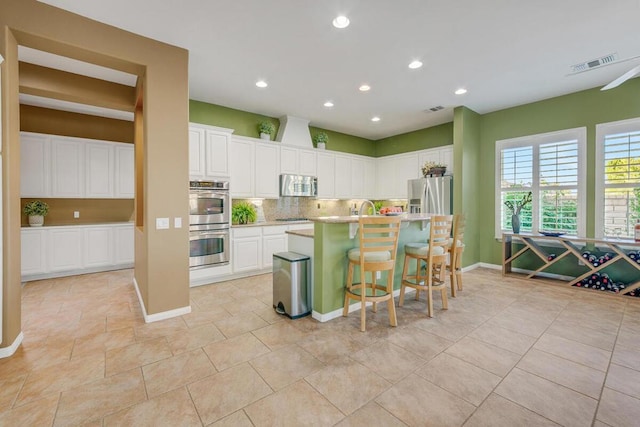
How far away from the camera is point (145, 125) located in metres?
3.09

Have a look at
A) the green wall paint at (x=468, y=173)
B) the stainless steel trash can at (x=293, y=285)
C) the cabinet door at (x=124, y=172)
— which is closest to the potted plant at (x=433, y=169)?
the green wall paint at (x=468, y=173)

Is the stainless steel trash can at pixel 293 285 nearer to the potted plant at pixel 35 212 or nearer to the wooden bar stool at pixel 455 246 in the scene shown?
the wooden bar stool at pixel 455 246

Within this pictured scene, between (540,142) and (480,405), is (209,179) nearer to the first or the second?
(480,405)

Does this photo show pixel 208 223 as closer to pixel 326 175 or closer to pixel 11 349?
pixel 11 349

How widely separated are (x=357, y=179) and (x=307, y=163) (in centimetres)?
158

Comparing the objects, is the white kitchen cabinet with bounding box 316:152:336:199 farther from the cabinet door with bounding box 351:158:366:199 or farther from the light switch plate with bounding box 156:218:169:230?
the light switch plate with bounding box 156:218:169:230

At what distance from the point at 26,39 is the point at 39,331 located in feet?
9.15

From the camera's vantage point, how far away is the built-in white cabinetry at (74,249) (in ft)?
15.6

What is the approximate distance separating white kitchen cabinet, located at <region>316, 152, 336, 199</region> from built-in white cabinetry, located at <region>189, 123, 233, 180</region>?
7.36ft

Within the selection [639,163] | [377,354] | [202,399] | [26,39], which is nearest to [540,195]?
[639,163]

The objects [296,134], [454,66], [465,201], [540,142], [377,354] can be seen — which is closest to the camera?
[377,354]

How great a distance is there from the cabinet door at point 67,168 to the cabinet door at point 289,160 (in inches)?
143

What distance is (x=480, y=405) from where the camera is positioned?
6.11ft

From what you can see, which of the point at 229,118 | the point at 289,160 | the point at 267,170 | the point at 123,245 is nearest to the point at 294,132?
the point at 289,160
